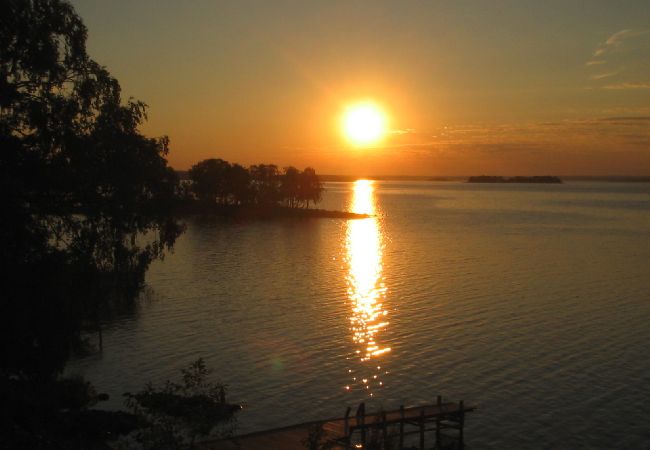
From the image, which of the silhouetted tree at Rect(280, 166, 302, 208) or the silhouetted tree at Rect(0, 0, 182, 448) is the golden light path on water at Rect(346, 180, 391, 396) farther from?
the silhouetted tree at Rect(280, 166, 302, 208)

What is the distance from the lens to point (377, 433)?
25594 millimetres

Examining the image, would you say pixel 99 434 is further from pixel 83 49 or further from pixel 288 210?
pixel 288 210

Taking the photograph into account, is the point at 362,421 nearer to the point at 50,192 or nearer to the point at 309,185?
the point at 50,192

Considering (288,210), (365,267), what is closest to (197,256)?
(365,267)

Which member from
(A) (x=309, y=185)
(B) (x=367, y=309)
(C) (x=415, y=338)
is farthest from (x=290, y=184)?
(C) (x=415, y=338)

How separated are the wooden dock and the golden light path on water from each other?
5.79 meters

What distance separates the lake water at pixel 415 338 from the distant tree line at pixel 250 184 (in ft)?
271

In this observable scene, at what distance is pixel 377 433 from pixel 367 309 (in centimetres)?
2689

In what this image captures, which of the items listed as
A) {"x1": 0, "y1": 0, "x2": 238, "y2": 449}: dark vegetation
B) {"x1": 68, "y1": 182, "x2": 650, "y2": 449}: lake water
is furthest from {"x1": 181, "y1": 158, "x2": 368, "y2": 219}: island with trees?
{"x1": 0, "y1": 0, "x2": 238, "y2": 449}: dark vegetation

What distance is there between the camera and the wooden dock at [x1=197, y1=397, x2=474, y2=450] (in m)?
24.1

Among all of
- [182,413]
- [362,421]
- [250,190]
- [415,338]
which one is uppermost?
[250,190]

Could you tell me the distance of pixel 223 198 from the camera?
175 m

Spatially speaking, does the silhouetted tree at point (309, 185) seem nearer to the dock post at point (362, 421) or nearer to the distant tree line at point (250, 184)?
the distant tree line at point (250, 184)

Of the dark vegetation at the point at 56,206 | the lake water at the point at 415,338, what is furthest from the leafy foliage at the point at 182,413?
the lake water at the point at 415,338
